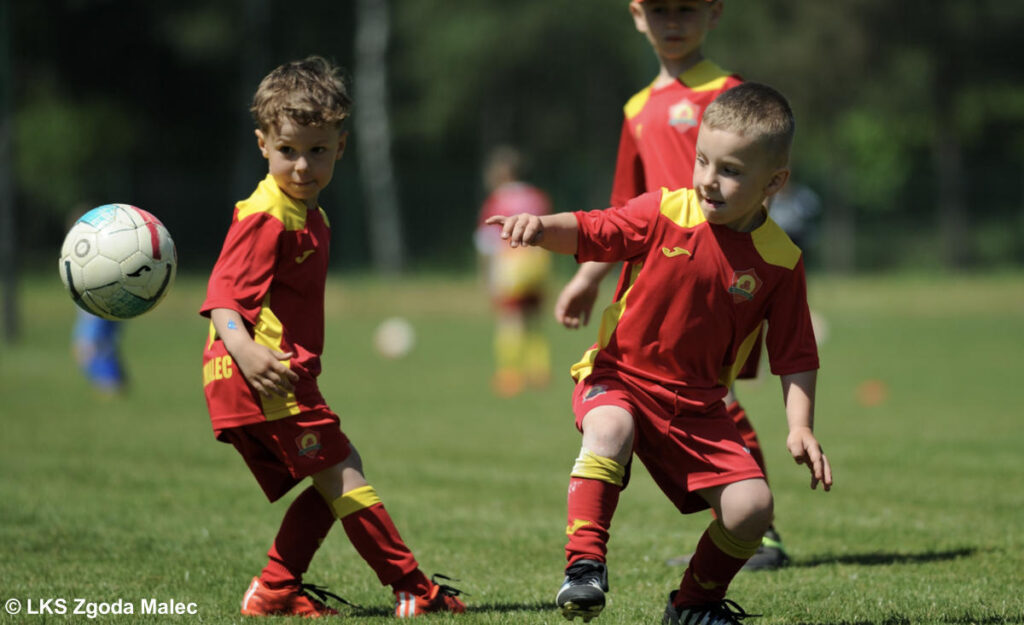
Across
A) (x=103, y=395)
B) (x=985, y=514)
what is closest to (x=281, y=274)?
(x=985, y=514)

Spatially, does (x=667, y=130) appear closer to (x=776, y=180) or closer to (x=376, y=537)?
(x=776, y=180)

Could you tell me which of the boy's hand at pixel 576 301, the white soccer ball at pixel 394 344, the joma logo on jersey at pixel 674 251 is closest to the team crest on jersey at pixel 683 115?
the boy's hand at pixel 576 301

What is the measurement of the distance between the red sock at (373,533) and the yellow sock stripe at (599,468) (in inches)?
31.2

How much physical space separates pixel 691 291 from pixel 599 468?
62cm

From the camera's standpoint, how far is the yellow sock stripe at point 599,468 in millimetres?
3865

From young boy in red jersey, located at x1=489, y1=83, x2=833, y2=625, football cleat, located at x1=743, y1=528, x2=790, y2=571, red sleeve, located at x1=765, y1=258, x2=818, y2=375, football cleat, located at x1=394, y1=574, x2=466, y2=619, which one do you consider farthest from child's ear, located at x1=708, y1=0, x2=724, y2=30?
football cleat, located at x1=394, y1=574, x2=466, y2=619

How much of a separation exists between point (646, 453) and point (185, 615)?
167cm

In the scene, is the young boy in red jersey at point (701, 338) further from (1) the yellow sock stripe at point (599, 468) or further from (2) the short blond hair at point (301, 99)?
(2) the short blond hair at point (301, 99)

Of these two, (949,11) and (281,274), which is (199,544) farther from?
(949,11)

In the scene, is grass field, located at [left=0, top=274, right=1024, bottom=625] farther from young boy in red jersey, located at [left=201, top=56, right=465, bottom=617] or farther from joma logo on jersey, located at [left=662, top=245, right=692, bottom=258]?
joma logo on jersey, located at [left=662, top=245, right=692, bottom=258]

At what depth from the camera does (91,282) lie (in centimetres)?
439

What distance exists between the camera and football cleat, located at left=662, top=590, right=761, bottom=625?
4.05m

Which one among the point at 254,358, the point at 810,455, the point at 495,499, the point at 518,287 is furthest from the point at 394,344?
the point at 810,455

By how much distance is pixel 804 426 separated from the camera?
12.9 ft
